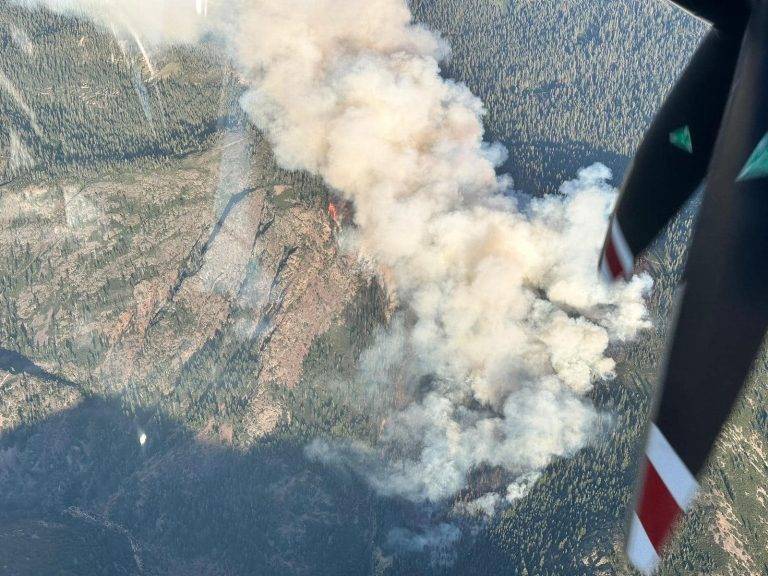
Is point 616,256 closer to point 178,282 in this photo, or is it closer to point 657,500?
point 657,500

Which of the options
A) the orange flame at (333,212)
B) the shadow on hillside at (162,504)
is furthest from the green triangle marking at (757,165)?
the orange flame at (333,212)

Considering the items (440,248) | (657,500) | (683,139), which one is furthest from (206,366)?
(657,500)

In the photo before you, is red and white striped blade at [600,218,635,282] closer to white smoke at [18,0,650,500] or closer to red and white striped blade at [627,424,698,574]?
red and white striped blade at [627,424,698,574]

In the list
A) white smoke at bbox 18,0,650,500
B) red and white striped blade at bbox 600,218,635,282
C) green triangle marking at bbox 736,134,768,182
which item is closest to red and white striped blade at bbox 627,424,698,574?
green triangle marking at bbox 736,134,768,182

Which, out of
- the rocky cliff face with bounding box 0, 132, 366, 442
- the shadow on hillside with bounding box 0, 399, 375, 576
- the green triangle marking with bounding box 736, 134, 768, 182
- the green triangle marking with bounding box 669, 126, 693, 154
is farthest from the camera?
the rocky cliff face with bounding box 0, 132, 366, 442

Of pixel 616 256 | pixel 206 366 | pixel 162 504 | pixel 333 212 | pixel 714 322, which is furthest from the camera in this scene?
pixel 333 212

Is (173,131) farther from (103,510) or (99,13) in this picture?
(103,510)

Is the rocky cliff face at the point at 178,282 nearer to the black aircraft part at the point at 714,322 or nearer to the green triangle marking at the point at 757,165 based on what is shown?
the black aircraft part at the point at 714,322
